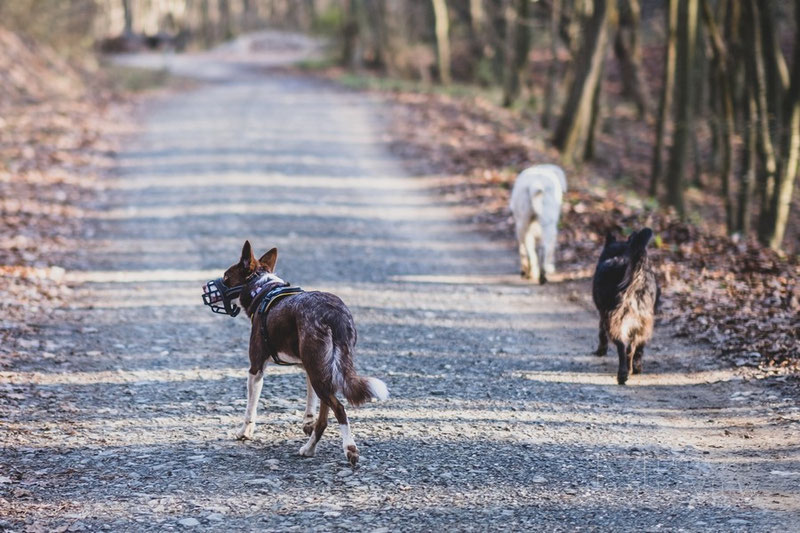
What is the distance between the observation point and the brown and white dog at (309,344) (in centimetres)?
538

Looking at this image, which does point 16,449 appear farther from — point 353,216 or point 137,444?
point 353,216

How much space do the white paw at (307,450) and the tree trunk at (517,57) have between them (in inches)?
871

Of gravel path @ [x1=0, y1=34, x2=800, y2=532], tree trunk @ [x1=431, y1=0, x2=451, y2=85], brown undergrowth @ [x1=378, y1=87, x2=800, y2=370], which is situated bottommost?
gravel path @ [x1=0, y1=34, x2=800, y2=532]

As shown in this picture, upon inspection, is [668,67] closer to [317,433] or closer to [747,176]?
[747,176]

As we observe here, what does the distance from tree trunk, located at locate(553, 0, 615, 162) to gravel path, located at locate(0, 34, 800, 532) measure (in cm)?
742

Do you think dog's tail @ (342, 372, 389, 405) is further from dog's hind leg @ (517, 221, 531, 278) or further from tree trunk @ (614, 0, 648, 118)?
tree trunk @ (614, 0, 648, 118)

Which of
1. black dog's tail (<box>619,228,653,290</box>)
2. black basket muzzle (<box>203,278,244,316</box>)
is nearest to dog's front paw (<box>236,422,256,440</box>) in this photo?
black basket muzzle (<box>203,278,244,316</box>)

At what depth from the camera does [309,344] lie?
217 inches

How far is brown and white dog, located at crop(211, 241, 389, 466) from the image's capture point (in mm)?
5379

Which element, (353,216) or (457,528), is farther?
(353,216)

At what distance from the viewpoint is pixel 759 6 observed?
14727 mm

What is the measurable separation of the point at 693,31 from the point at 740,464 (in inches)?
476

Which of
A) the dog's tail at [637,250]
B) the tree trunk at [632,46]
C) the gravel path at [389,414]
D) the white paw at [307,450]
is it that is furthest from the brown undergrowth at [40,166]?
the tree trunk at [632,46]

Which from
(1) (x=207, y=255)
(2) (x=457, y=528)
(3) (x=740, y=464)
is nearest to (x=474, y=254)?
(1) (x=207, y=255)
